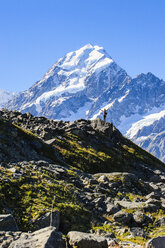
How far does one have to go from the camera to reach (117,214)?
17.5m

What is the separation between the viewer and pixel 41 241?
29.4 ft

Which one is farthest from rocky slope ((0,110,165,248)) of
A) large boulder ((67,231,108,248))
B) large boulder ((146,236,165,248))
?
large boulder ((146,236,165,248))

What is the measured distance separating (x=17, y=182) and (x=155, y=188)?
56.9ft

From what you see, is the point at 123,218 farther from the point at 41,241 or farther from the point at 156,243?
Result: the point at 41,241

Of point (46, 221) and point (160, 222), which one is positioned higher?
point (160, 222)

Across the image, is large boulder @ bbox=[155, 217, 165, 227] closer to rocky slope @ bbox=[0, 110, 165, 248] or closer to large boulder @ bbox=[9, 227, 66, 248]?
rocky slope @ bbox=[0, 110, 165, 248]

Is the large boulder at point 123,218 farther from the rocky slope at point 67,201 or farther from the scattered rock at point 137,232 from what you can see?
the scattered rock at point 137,232

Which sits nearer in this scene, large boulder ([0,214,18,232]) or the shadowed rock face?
the shadowed rock face

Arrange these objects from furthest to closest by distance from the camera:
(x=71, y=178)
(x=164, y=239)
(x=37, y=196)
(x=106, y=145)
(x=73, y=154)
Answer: (x=106, y=145), (x=73, y=154), (x=71, y=178), (x=37, y=196), (x=164, y=239)

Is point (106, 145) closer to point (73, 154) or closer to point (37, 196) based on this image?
point (73, 154)

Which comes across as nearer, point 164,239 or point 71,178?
point 164,239

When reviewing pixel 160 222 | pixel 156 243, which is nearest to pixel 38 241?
pixel 156 243

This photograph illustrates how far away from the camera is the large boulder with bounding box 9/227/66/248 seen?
8.87 m


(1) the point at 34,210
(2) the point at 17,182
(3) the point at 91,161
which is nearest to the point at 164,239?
(1) the point at 34,210
